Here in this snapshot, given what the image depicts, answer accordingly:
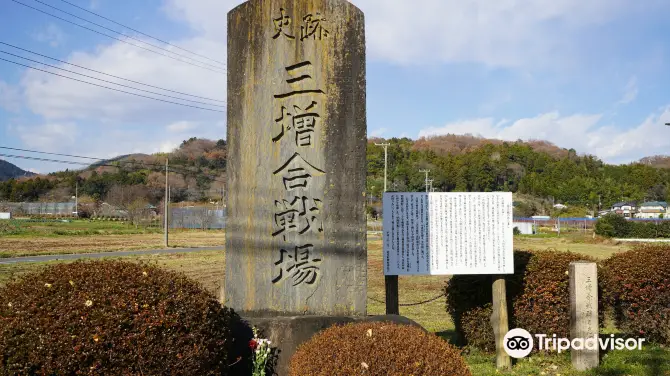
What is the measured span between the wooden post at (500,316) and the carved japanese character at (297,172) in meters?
2.75

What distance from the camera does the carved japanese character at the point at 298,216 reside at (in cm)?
545

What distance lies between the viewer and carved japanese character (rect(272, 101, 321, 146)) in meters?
5.54

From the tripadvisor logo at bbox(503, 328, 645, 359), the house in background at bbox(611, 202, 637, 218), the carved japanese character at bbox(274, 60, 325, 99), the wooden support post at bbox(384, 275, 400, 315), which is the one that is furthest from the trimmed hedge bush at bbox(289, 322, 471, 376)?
the house in background at bbox(611, 202, 637, 218)

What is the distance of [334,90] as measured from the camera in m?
5.59

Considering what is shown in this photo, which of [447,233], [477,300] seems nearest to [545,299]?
[477,300]

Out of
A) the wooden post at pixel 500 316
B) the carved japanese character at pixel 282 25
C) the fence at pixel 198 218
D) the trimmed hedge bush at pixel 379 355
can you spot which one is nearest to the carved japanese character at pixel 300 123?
the carved japanese character at pixel 282 25

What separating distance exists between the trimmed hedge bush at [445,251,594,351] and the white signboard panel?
0.68 meters

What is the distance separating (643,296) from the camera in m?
7.00

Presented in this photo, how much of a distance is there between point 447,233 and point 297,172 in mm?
1996

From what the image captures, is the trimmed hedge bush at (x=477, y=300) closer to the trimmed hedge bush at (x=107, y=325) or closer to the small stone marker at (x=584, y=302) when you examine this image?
the small stone marker at (x=584, y=302)

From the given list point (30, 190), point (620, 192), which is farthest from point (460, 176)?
point (30, 190)

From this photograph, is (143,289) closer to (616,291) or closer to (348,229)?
(348,229)

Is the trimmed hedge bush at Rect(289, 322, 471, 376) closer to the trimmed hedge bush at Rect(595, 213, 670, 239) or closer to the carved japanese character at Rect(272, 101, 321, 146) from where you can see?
the carved japanese character at Rect(272, 101, 321, 146)

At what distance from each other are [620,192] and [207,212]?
244 feet
